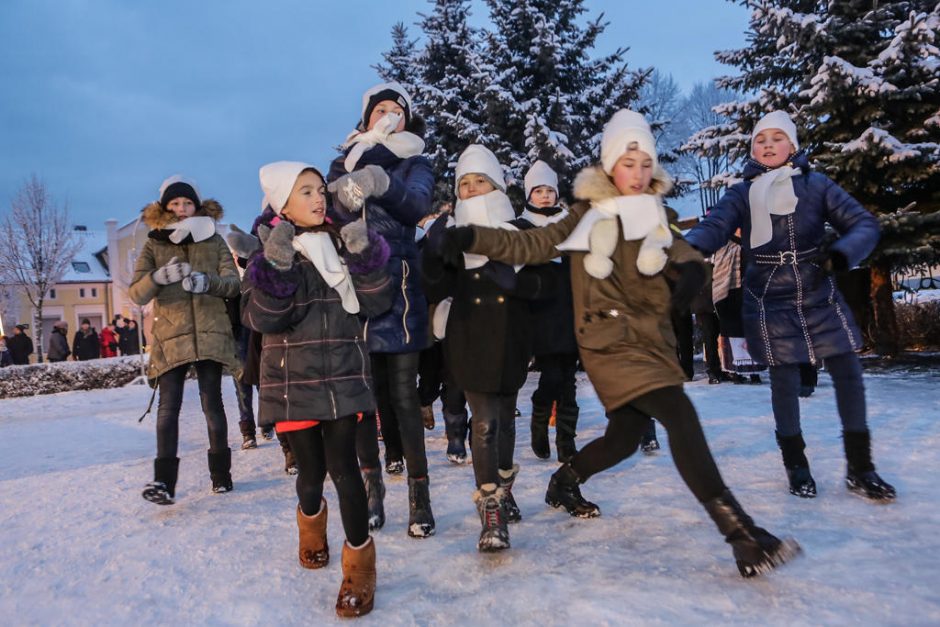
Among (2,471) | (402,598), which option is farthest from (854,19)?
(2,471)

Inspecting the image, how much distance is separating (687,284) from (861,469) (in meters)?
1.77

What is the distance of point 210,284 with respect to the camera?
456 centimetres

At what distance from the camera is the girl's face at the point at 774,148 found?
4.18 meters

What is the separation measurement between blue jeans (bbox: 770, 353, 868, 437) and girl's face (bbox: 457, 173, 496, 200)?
2.03 meters

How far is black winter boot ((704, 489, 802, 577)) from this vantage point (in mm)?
2721

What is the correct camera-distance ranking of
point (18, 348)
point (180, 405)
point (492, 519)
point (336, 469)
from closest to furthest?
point (336, 469) → point (492, 519) → point (180, 405) → point (18, 348)

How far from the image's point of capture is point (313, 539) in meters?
3.22

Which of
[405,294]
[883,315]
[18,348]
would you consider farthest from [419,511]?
[18,348]

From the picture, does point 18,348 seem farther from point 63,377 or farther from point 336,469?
point 336,469

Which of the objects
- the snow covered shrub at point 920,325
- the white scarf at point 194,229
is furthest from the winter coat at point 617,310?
the snow covered shrub at point 920,325

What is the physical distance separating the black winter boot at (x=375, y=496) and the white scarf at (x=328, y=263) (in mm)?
1226

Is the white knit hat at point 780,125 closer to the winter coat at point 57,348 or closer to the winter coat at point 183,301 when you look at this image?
the winter coat at point 183,301

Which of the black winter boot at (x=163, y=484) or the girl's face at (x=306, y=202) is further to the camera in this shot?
the black winter boot at (x=163, y=484)

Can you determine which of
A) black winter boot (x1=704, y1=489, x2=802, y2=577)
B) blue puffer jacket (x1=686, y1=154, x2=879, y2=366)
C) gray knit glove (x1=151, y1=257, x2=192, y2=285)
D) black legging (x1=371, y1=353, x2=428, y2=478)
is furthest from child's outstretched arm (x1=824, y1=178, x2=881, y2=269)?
gray knit glove (x1=151, y1=257, x2=192, y2=285)
